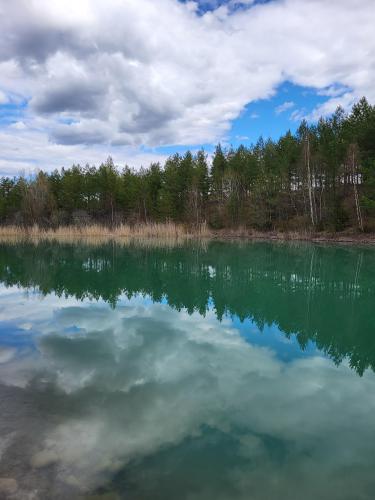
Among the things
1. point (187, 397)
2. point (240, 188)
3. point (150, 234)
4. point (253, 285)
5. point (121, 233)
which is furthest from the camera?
point (240, 188)

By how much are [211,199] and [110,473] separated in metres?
51.9

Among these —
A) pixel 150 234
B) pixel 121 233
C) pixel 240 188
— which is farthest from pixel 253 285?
pixel 240 188

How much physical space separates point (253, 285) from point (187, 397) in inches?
334

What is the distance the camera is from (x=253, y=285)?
12.9 meters

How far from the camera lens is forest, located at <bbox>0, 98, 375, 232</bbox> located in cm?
3459

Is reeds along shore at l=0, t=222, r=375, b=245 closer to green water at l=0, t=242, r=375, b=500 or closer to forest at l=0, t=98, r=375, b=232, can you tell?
forest at l=0, t=98, r=375, b=232

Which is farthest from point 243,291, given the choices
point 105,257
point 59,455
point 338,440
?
point 105,257

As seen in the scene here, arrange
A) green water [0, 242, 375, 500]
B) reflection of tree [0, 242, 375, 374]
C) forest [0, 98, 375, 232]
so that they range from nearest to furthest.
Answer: green water [0, 242, 375, 500] < reflection of tree [0, 242, 375, 374] < forest [0, 98, 375, 232]

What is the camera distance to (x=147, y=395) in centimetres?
475

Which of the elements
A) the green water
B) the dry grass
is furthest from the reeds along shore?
the green water

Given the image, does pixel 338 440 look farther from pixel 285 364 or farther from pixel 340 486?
pixel 285 364

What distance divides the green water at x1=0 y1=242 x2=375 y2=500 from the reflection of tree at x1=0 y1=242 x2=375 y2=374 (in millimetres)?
96

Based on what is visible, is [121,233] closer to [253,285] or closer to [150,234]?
[150,234]

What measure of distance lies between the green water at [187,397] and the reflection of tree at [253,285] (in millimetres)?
96
